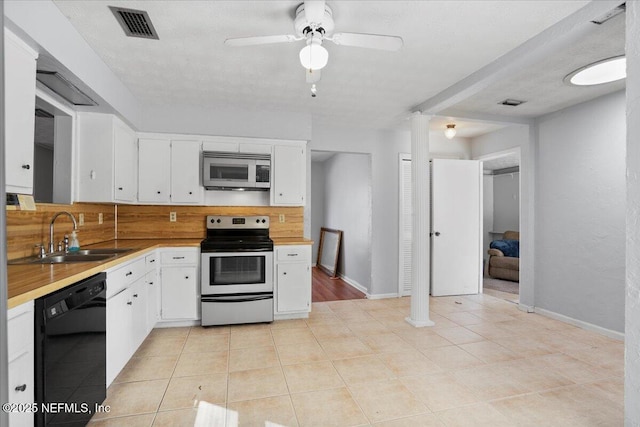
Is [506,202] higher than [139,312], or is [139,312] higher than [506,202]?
[506,202]

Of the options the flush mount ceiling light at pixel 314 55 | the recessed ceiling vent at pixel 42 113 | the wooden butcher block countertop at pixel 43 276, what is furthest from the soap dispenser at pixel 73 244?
the flush mount ceiling light at pixel 314 55

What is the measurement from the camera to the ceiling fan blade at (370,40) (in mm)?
1856

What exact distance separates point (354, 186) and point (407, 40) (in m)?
3.42

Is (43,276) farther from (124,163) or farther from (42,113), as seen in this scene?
(124,163)

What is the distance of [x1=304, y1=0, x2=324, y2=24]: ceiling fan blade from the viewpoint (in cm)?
181

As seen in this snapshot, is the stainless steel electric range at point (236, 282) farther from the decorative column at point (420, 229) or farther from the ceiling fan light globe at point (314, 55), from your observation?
the ceiling fan light globe at point (314, 55)

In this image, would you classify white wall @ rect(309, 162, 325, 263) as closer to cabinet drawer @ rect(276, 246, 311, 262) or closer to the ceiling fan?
cabinet drawer @ rect(276, 246, 311, 262)

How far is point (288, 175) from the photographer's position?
405cm

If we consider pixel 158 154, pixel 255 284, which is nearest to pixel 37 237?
pixel 158 154

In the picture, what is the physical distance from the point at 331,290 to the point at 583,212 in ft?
11.3

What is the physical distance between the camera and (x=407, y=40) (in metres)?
2.37

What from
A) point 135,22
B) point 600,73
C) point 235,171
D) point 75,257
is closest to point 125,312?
point 75,257

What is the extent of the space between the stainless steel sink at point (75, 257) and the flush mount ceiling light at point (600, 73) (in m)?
4.09

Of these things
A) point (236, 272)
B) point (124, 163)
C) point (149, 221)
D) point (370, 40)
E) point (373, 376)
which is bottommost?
point (373, 376)
